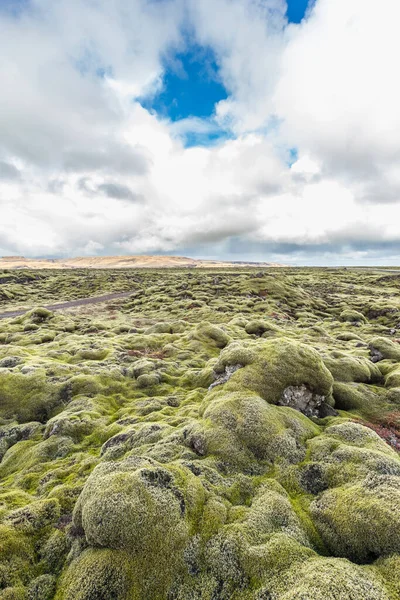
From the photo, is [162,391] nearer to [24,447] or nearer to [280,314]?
[24,447]

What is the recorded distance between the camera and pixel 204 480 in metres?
10.9

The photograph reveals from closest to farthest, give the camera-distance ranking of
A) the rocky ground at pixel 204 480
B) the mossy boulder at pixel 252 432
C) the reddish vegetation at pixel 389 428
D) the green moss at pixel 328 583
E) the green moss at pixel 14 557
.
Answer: the green moss at pixel 328 583, the rocky ground at pixel 204 480, the green moss at pixel 14 557, the mossy boulder at pixel 252 432, the reddish vegetation at pixel 389 428

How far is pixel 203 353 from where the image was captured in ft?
108

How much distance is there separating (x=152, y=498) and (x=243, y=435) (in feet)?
16.6

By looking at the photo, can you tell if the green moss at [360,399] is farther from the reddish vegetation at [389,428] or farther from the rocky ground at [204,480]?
the reddish vegetation at [389,428]

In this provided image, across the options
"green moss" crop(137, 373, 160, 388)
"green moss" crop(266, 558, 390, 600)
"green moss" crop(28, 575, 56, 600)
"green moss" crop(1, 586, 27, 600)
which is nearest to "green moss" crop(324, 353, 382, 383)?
"green moss" crop(137, 373, 160, 388)

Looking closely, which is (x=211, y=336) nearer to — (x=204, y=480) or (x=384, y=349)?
(x=384, y=349)

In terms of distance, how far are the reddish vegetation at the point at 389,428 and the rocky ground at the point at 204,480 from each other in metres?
0.10

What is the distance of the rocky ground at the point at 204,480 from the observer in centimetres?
789

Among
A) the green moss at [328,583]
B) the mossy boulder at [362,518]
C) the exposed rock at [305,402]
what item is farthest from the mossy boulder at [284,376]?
the green moss at [328,583]

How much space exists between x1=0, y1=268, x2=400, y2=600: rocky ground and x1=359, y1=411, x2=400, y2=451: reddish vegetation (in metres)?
0.10

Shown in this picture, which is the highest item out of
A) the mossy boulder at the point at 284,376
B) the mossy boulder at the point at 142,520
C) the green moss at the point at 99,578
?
the mossy boulder at the point at 284,376

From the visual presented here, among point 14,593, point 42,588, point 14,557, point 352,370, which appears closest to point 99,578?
point 42,588

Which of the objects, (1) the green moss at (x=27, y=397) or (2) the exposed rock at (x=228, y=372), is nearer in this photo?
(2) the exposed rock at (x=228, y=372)
